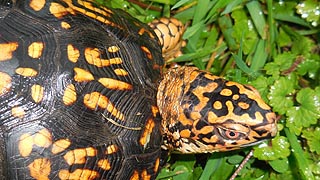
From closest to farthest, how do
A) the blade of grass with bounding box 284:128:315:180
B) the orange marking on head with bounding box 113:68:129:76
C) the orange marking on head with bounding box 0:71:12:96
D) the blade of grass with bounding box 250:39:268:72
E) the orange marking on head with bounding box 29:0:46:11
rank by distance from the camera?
the orange marking on head with bounding box 0:71:12:96 → the orange marking on head with bounding box 29:0:46:11 → the orange marking on head with bounding box 113:68:129:76 → the blade of grass with bounding box 284:128:315:180 → the blade of grass with bounding box 250:39:268:72

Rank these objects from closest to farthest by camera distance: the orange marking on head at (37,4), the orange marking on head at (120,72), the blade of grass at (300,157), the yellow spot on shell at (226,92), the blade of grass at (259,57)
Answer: the orange marking on head at (37,4) < the orange marking on head at (120,72) < the yellow spot on shell at (226,92) < the blade of grass at (300,157) < the blade of grass at (259,57)

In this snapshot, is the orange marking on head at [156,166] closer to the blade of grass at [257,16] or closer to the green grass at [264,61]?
the green grass at [264,61]

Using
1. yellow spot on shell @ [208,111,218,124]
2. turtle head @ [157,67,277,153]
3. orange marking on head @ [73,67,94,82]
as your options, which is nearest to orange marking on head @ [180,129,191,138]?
turtle head @ [157,67,277,153]

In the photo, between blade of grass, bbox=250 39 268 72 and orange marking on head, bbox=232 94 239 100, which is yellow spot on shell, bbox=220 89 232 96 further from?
blade of grass, bbox=250 39 268 72

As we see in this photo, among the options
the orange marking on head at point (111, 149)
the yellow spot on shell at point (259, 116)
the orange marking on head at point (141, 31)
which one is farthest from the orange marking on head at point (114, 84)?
the yellow spot on shell at point (259, 116)

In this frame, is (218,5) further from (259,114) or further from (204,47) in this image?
(259,114)

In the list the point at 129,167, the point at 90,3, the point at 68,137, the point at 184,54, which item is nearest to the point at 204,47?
the point at 184,54

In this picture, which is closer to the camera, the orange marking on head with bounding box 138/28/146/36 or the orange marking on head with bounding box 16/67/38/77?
the orange marking on head with bounding box 16/67/38/77

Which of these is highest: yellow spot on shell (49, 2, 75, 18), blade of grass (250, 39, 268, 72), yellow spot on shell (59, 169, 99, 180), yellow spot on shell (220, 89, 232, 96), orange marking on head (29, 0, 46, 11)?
orange marking on head (29, 0, 46, 11)
